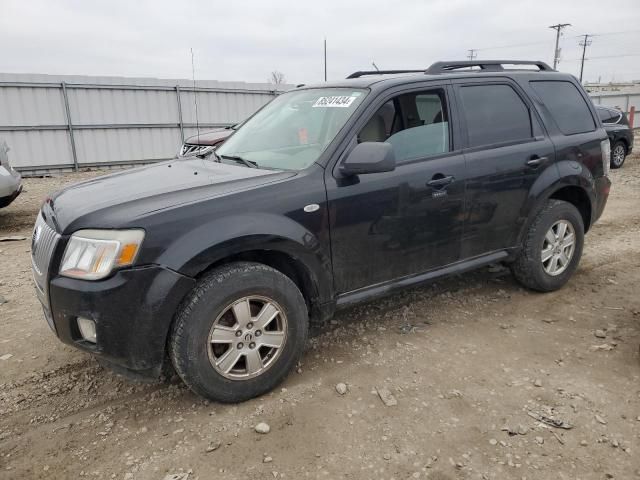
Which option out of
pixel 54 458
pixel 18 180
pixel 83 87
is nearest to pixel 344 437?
pixel 54 458

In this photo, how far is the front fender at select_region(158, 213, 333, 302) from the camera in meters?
2.51

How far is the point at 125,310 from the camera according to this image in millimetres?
2443

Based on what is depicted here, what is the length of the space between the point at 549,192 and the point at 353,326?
1.94m

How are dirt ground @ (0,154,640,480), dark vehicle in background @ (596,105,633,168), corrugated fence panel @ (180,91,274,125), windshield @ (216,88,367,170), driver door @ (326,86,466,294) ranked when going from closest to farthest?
dirt ground @ (0,154,640,480)
driver door @ (326,86,466,294)
windshield @ (216,88,367,170)
dark vehicle in background @ (596,105,633,168)
corrugated fence panel @ (180,91,274,125)

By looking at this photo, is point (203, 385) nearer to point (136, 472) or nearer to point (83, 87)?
point (136, 472)

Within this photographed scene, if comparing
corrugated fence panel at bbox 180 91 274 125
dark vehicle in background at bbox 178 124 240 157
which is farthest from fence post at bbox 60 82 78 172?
dark vehicle in background at bbox 178 124 240 157

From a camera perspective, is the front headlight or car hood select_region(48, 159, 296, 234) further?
car hood select_region(48, 159, 296, 234)

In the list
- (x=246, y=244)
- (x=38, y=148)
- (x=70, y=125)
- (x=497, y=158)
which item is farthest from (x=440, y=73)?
(x=38, y=148)

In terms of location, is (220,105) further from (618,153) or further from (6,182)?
(618,153)

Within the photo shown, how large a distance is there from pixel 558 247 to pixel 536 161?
0.85 metres

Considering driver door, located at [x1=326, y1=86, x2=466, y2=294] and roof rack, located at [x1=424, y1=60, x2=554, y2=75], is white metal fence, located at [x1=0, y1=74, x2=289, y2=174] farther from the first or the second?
driver door, located at [x1=326, y1=86, x2=466, y2=294]

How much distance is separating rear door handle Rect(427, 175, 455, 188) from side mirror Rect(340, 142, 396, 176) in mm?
515

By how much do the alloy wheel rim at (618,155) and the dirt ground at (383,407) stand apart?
10225mm

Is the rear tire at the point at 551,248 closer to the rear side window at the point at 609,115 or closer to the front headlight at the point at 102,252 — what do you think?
the front headlight at the point at 102,252
